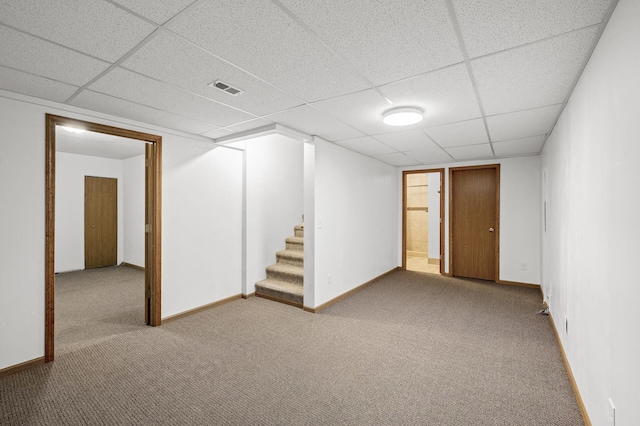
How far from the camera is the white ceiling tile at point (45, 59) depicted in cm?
164

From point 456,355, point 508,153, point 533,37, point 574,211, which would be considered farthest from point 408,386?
point 508,153

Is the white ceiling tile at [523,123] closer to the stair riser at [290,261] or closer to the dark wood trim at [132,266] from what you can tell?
the stair riser at [290,261]

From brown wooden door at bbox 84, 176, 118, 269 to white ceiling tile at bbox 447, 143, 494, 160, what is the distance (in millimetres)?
7467

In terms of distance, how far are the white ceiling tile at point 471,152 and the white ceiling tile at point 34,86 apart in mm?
4643

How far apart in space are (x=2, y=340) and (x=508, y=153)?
6.63m

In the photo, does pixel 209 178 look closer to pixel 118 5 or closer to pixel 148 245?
pixel 148 245

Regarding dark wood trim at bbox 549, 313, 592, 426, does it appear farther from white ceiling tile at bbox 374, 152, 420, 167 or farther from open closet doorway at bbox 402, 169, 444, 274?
open closet doorway at bbox 402, 169, 444, 274

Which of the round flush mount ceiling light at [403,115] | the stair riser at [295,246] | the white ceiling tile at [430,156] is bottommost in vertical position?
the stair riser at [295,246]

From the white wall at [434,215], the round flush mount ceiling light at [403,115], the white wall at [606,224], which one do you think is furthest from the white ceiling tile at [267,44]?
the white wall at [434,215]

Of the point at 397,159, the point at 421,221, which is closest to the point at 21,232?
the point at 397,159

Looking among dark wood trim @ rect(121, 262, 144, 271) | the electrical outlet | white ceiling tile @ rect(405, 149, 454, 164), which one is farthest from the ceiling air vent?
dark wood trim @ rect(121, 262, 144, 271)

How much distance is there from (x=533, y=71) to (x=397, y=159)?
355 centimetres

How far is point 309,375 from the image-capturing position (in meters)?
2.39

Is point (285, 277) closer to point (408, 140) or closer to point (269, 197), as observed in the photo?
point (269, 197)
